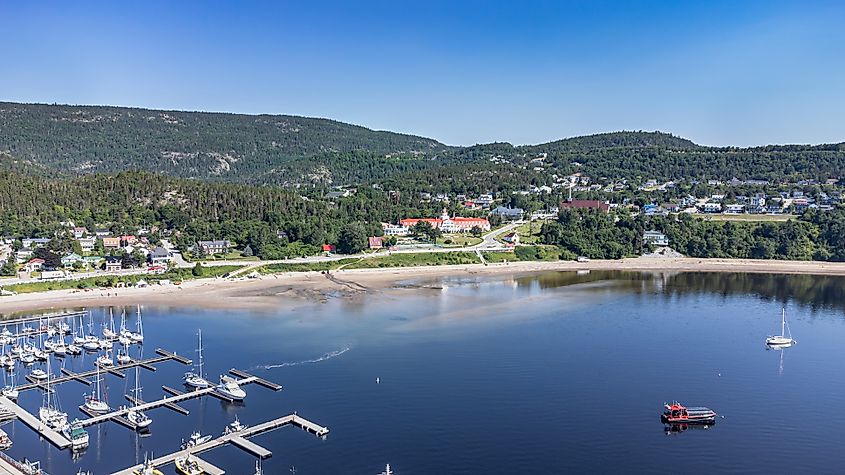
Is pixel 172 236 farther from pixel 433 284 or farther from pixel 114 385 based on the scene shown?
pixel 114 385

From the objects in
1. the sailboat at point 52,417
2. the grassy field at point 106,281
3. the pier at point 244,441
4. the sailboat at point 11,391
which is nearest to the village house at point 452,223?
the grassy field at point 106,281

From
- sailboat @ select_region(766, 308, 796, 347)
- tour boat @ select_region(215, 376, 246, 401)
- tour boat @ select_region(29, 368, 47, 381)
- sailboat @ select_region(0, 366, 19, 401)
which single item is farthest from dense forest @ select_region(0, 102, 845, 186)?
sailboat @ select_region(0, 366, 19, 401)

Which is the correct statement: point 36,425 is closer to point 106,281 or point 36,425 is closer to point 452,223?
point 106,281

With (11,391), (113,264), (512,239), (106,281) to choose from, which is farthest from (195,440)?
(512,239)

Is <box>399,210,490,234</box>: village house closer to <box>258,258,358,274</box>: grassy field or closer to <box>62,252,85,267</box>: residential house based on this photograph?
<box>258,258,358,274</box>: grassy field

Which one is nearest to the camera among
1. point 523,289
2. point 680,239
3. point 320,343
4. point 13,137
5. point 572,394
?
point 572,394

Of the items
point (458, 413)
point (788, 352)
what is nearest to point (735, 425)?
point (458, 413)
